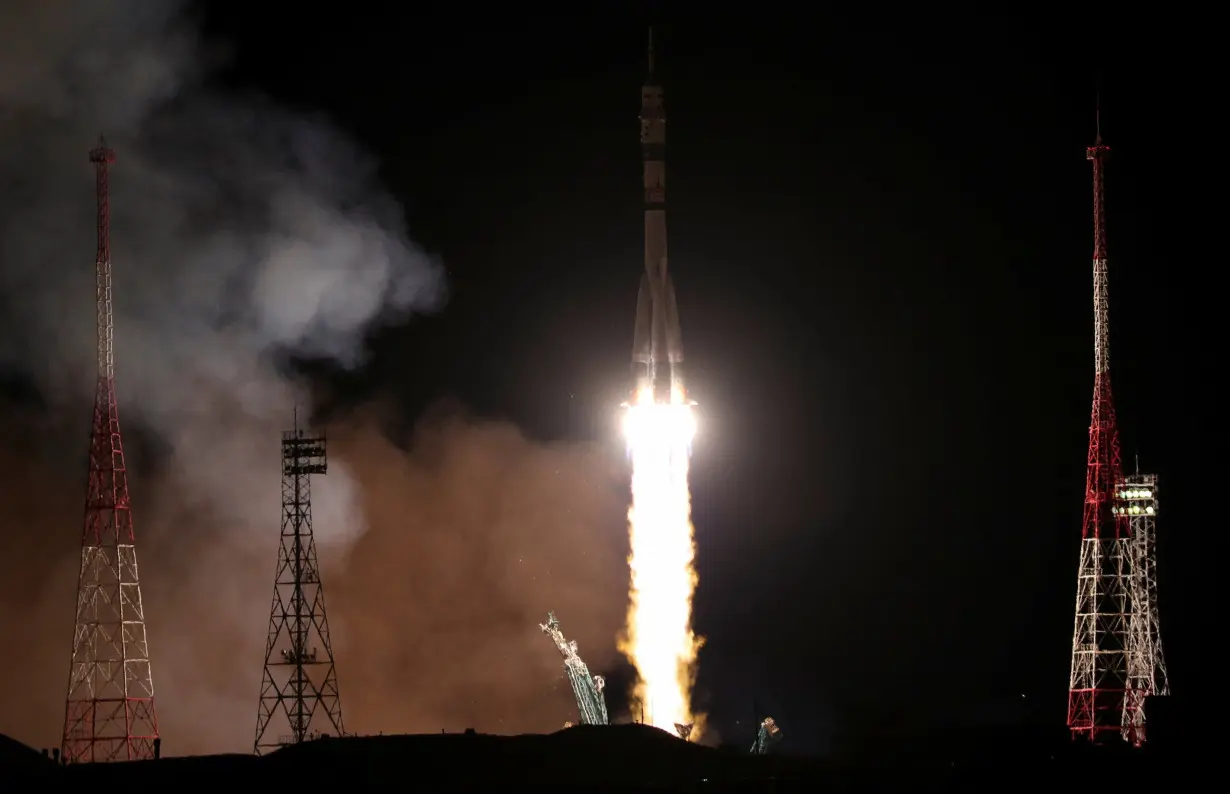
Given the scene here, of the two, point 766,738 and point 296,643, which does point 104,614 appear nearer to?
point 296,643

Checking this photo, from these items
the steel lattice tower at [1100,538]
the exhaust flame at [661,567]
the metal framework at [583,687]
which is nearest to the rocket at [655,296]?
the exhaust flame at [661,567]

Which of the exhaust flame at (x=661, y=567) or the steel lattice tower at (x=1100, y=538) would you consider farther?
the steel lattice tower at (x=1100, y=538)

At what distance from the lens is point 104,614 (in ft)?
258

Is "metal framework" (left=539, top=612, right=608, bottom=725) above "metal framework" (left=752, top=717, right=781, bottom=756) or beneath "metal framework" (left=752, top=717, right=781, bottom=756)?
above

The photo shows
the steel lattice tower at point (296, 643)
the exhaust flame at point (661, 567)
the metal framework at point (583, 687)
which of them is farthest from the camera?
the metal framework at point (583, 687)

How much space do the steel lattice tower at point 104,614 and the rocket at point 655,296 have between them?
15389 millimetres

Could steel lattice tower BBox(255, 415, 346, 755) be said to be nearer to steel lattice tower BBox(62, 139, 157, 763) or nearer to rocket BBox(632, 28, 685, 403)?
steel lattice tower BBox(62, 139, 157, 763)

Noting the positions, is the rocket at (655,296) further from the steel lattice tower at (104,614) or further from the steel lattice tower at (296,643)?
the steel lattice tower at (104,614)

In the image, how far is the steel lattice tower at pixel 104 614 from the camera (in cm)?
7200

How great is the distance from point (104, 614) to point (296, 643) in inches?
337

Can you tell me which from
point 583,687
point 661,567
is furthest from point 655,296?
point 583,687

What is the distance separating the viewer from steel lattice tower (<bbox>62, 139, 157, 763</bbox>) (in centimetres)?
7200

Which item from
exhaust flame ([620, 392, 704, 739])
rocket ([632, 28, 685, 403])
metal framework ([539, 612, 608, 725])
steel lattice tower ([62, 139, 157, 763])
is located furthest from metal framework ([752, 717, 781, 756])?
steel lattice tower ([62, 139, 157, 763])

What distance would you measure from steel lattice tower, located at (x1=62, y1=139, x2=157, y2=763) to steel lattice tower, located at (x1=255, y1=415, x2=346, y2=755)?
12.7 ft
